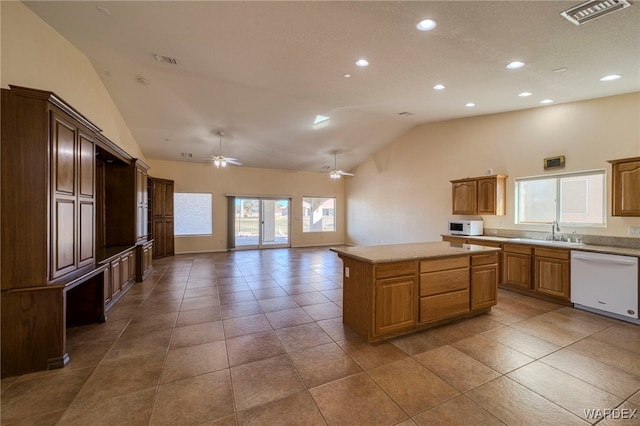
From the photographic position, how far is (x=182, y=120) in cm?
589

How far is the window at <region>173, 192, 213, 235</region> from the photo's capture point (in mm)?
8664

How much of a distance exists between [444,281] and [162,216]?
7869mm

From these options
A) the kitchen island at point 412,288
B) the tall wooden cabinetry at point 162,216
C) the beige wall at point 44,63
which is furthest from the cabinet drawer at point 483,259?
the tall wooden cabinetry at point 162,216

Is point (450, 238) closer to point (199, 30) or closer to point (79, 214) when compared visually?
point (199, 30)

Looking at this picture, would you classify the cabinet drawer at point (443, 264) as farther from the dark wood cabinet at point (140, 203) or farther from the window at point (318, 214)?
the window at point (318, 214)

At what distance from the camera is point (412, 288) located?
3096mm

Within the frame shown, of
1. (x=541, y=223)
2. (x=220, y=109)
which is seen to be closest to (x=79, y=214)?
(x=220, y=109)

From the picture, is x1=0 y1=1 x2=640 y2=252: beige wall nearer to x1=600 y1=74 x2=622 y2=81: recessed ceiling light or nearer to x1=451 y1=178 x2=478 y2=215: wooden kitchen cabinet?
x1=451 y1=178 x2=478 y2=215: wooden kitchen cabinet

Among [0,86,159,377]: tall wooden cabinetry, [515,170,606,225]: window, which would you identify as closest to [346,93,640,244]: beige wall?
[515,170,606,225]: window

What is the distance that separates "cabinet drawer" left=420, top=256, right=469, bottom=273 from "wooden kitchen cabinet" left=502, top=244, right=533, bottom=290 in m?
1.86

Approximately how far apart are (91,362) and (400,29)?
464cm

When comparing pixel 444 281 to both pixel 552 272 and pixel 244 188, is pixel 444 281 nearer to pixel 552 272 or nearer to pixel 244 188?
pixel 552 272

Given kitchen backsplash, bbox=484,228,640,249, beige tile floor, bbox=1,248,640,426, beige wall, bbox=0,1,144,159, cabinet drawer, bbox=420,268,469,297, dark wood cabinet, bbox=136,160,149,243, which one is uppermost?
beige wall, bbox=0,1,144,159

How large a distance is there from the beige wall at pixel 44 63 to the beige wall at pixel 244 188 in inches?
163
